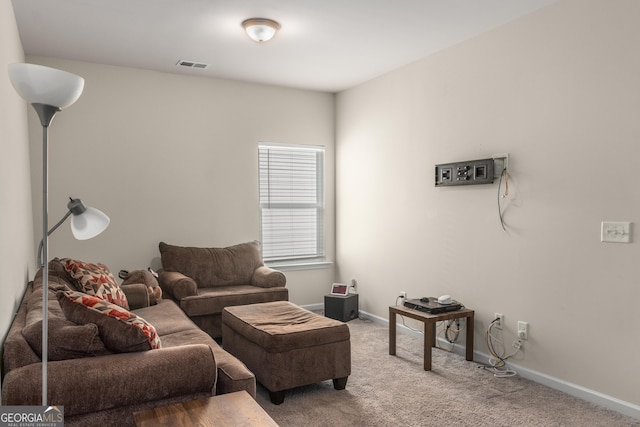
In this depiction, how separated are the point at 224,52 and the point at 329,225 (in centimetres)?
250

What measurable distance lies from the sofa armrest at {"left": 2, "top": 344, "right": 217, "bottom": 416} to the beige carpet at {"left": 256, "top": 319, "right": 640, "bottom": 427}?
0.88 m

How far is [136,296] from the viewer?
378 cm

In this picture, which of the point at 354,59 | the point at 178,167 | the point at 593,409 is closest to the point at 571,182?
the point at 593,409

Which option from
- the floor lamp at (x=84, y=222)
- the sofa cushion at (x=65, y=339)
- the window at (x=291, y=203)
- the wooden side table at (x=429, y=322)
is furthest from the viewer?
the window at (x=291, y=203)

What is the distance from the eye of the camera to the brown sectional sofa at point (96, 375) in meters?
1.82

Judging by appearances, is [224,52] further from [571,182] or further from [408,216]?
[571,182]

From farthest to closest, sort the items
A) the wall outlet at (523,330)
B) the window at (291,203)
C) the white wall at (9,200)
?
the window at (291,203), the wall outlet at (523,330), the white wall at (9,200)

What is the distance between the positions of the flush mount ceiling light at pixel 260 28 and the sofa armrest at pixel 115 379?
2.40 m

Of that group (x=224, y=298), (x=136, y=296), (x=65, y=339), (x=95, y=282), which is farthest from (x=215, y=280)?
(x=65, y=339)

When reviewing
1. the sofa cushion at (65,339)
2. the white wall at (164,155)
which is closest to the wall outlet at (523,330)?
the white wall at (164,155)

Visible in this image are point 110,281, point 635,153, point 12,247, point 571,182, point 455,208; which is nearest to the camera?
point 12,247

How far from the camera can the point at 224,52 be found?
4.21 metres

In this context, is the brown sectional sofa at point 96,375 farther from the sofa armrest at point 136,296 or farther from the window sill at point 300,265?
the window sill at point 300,265

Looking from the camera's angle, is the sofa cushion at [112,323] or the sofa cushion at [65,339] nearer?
the sofa cushion at [65,339]
